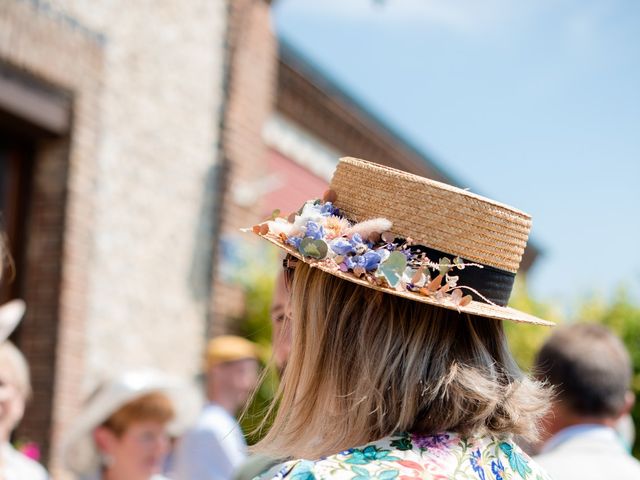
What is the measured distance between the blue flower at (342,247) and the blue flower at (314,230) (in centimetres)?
5

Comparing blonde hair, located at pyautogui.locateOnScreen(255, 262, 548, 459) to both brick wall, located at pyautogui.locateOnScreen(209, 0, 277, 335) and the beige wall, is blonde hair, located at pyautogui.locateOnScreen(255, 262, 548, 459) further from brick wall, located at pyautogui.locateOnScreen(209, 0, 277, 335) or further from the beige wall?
brick wall, located at pyautogui.locateOnScreen(209, 0, 277, 335)

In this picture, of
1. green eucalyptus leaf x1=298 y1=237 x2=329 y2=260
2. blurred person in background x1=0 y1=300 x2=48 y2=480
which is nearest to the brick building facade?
blurred person in background x1=0 y1=300 x2=48 y2=480

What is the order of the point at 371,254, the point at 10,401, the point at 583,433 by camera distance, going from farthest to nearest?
1. the point at 10,401
2. the point at 583,433
3. the point at 371,254

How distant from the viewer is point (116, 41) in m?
6.59

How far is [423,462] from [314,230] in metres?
0.52

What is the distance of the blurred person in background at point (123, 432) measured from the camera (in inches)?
175

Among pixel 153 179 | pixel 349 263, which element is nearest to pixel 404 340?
pixel 349 263

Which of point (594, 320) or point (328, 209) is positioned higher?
point (328, 209)

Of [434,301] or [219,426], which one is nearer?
[434,301]

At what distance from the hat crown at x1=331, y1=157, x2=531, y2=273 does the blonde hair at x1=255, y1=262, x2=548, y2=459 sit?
0.14m

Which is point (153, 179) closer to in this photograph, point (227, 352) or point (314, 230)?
point (227, 352)

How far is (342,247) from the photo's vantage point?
5.74ft

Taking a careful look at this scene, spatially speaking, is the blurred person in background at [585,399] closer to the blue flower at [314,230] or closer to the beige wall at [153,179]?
the blue flower at [314,230]

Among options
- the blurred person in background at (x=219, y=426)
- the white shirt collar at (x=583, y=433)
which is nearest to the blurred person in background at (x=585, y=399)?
the white shirt collar at (x=583, y=433)
